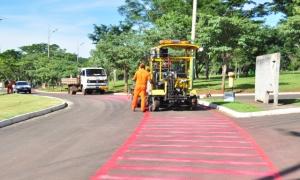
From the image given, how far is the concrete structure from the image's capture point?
22.7m

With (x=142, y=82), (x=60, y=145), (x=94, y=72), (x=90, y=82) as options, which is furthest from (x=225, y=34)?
(x=60, y=145)

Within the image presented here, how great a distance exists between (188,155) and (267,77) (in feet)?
45.6

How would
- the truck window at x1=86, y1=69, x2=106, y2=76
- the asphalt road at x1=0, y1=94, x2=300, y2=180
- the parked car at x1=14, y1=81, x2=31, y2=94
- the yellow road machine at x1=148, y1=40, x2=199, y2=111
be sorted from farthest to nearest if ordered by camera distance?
1. the parked car at x1=14, y1=81, x2=31, y2=94
2. the truck window at x1=86, y1=69, x2=106, y2=76
3. the yellow road machine at x1=148, y1=40, x2=199, y2=111
4. the asphalt road at x1=0, y1=94, x2=300, y2=180

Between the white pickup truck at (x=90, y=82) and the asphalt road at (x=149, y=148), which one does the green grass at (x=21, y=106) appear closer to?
the asphalt road at (x=149, y=148)

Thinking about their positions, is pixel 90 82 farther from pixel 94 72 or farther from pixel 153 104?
pixel 153 104

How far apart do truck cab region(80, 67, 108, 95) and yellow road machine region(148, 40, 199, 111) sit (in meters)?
23.2

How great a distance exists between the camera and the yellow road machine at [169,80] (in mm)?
22672

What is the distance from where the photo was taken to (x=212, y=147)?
12.1 m

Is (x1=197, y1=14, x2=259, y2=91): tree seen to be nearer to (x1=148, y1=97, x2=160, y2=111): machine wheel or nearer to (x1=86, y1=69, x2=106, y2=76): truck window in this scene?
(x1=86, y1=69, x2=106, y2=76): truck window

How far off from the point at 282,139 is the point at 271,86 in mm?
10489

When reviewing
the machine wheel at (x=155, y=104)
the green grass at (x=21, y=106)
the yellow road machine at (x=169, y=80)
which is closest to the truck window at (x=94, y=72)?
the green grass at (x=21, y=106)

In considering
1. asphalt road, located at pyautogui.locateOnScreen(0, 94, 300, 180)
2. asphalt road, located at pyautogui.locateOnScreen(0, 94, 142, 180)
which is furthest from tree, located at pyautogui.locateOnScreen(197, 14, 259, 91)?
asphalt road, located at pyautogui.locateOnScreen(0, 94, 300, 180)

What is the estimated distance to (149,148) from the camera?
39.3 ft

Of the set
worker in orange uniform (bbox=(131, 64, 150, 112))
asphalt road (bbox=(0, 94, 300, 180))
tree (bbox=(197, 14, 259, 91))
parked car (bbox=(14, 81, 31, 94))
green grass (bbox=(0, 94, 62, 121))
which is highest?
tree (bbox=(197, 14, 259, 91))
